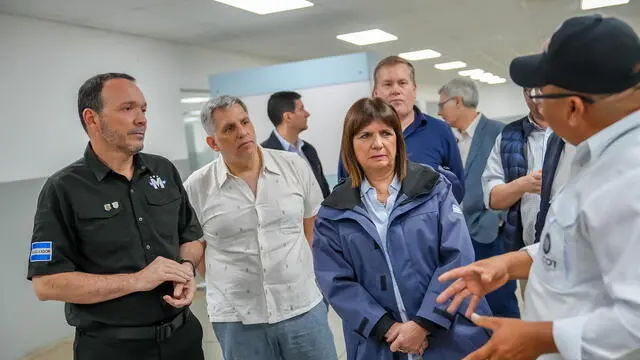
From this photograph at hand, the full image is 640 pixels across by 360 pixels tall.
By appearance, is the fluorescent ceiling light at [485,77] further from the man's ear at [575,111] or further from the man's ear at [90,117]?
the man's ear at [575,111]

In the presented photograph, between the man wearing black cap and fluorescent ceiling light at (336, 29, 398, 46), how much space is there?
6159 millimetres

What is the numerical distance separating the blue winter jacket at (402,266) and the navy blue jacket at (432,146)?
0.70 m

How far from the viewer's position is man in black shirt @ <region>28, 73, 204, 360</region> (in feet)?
5.21

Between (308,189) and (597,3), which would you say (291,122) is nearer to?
(308,189)

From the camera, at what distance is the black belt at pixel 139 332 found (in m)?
1.65

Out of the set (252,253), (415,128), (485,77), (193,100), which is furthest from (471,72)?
(252,253)

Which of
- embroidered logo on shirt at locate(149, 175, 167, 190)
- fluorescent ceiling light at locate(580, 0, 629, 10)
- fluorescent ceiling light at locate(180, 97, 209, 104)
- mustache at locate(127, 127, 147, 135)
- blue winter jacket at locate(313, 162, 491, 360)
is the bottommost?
blue winter jacket at locate(313, 162, 491, 360)

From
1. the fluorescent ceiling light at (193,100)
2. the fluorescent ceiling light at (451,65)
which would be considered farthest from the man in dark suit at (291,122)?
the fluorescent ceiling light at (451,65)

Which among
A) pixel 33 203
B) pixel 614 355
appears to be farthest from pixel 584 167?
pixel 33 203

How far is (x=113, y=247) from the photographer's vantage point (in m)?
1.68

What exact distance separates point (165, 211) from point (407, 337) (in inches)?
38.4

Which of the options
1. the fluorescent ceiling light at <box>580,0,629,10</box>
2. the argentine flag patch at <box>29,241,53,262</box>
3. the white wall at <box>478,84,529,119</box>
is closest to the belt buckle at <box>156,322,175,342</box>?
the argentine flag patch at <box>29,241,53,262</box>

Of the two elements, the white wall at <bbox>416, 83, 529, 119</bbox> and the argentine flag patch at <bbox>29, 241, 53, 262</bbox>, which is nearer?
the argentine flag patch at <bbox>29, 241, 53, 262</bbox>

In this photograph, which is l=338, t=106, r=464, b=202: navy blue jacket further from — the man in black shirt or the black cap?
the black cap
